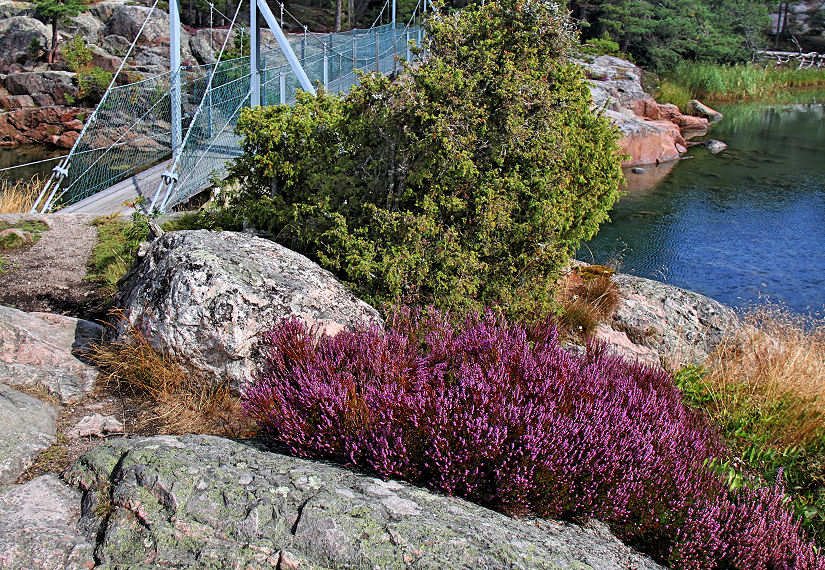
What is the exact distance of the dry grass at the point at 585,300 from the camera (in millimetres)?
6503

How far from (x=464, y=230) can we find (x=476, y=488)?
282 cm

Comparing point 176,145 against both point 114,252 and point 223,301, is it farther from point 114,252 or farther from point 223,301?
point 223,301

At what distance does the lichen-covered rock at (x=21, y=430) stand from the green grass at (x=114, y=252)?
267cm

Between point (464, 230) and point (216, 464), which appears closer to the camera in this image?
point (216, 464)

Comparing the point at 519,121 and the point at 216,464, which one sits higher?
the point at 519,121

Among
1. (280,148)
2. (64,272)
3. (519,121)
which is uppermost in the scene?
(519,121)

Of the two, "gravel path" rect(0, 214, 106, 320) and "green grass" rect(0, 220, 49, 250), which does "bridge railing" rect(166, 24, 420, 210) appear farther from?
"green grass" rect(0, 220, 49, 250)

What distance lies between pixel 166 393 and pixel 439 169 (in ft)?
8.39

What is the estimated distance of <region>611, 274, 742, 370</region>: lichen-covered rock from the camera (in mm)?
6855

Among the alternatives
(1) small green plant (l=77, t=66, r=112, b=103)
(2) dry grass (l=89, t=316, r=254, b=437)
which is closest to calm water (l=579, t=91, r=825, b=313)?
(2) dry grass (l=89, t=316, r=254, b=437)

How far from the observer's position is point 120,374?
14.7ft

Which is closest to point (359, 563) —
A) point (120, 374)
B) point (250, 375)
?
point (250, 375)

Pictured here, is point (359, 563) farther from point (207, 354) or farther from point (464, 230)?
point (464, 230)

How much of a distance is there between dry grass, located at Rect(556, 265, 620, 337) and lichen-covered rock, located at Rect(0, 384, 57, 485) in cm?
408
